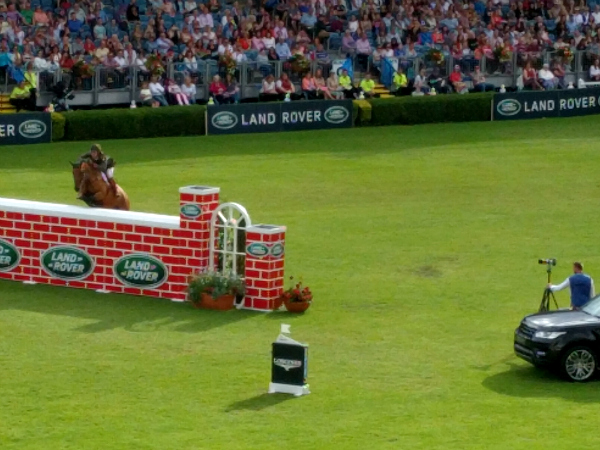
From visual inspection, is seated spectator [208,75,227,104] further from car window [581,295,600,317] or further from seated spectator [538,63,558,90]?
car window [581,295,600,317]

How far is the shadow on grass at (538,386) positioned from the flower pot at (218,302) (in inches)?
220

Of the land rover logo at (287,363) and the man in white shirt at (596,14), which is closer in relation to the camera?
the land rover logo at (287,363)

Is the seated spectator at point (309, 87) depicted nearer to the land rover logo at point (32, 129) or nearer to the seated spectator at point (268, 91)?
the seated spectator at point (268, 91)

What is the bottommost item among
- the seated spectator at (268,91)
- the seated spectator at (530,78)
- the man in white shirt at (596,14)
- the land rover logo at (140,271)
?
the land rover logo at (140,271)

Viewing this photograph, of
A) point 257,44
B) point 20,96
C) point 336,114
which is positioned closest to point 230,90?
point 257,44

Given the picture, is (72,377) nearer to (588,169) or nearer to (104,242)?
(104,242)

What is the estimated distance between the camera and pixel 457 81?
50.3m

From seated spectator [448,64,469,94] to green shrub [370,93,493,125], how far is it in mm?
1917

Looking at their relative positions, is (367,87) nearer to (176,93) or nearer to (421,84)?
(421,84)

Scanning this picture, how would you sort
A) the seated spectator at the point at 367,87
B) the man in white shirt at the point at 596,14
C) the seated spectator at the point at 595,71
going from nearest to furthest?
the seated spectator at the point at 367,87, the seated spectator at the point at 595,71, the man in white shirt at the point at 596,14

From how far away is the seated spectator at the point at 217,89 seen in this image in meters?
45.8

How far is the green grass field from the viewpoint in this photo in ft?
58.2

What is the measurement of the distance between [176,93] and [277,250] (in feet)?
72.6

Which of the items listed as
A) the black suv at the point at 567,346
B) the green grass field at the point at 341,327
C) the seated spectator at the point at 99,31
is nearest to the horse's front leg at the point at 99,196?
the green grass field at the point at 341,327
